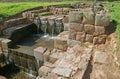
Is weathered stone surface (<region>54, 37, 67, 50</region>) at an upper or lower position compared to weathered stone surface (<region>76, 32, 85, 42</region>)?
lower

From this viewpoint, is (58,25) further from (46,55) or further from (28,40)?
(46,55)

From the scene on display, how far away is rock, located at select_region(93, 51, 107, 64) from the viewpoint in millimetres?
4785

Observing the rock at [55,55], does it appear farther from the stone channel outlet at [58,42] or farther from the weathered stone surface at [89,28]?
the weathered stone surface at [89,28]

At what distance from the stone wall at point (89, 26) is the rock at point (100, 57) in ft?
3.06

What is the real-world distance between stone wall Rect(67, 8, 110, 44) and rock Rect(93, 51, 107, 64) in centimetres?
93

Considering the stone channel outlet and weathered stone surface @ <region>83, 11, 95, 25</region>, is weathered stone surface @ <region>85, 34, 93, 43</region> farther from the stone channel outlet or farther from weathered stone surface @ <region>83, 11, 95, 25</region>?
weathered stone surface @ <region>83, 11, 95, 25</region>

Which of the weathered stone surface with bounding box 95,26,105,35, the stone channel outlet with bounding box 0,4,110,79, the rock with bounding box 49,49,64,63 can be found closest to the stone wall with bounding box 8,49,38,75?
the stone channel outlet with bounding box 0,4,110,79

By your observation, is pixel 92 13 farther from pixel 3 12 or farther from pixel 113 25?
pixel 3 12

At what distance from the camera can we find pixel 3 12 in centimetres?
1405

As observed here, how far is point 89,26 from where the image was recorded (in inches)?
237

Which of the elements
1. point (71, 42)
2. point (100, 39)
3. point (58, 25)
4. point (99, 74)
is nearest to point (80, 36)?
point (71, 42)

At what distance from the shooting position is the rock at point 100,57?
4.79m

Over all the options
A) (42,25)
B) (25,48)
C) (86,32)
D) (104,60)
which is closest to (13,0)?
(42,25)

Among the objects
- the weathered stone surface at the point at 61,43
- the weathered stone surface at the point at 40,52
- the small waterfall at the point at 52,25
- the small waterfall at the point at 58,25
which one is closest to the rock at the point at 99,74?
the weathered stone surface at the point at 61,43
